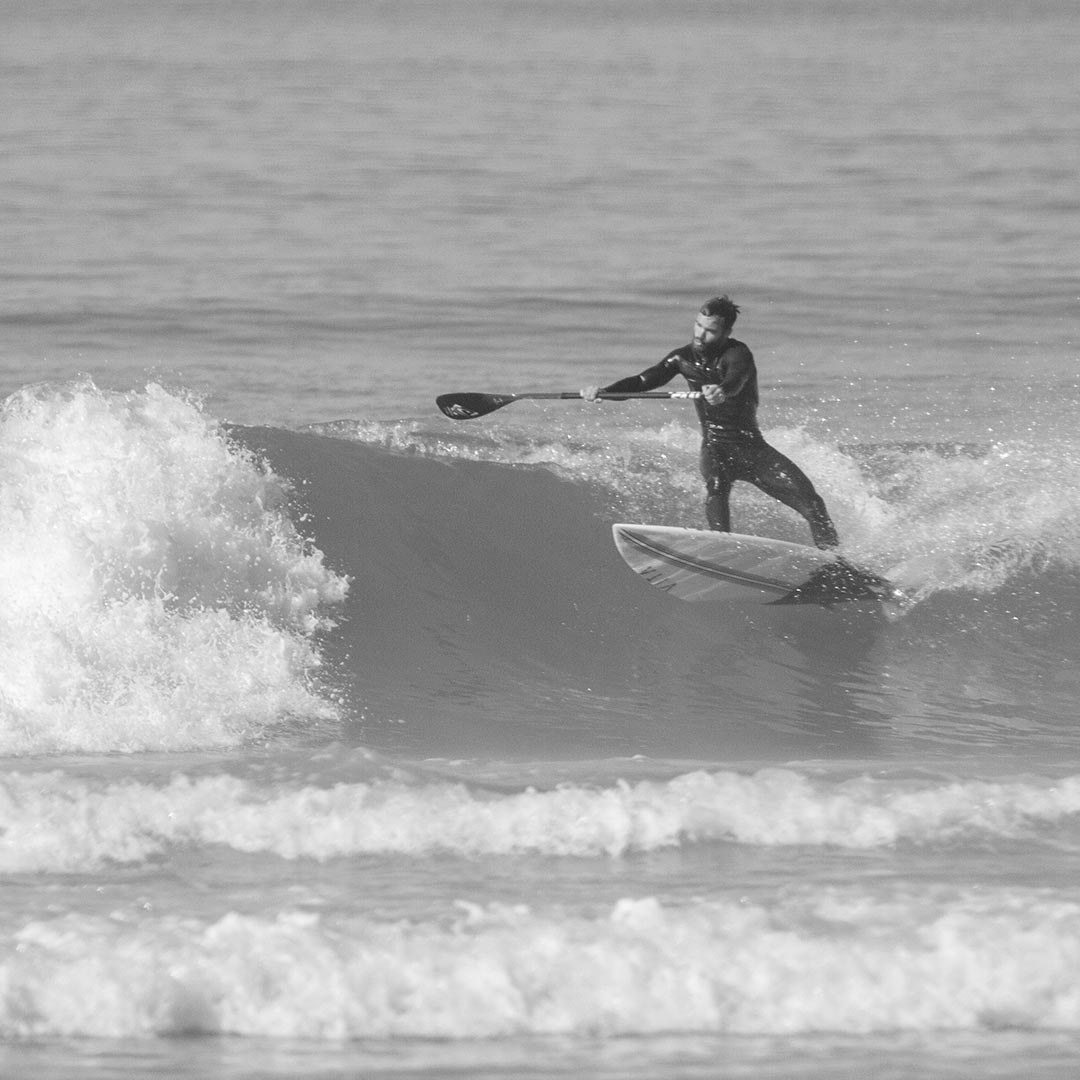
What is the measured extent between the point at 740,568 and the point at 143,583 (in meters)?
3.23

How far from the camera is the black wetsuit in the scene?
930cm

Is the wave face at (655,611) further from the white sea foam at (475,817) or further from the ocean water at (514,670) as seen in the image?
the white sea foam at (475,817)

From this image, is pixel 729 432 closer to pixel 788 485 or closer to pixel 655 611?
pixel 788 485

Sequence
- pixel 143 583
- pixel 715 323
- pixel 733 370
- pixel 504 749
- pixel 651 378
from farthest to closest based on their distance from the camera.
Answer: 1. pixel 651 378
2. pixel 733 370
3. pixel 715 323
4. pixel 143 583
5. pixel 504 749

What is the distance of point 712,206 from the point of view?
81.1ft

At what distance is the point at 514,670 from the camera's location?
9.23 metres

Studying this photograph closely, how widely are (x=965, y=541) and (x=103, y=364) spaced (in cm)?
857

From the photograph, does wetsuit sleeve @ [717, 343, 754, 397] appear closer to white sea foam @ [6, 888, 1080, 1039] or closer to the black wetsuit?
the black wetsuit

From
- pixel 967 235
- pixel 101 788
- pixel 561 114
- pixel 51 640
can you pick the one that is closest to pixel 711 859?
pixel 101 788

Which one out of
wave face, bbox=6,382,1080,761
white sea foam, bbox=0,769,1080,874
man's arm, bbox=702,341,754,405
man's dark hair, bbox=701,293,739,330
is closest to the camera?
white sea foam, bbox=0,769,1080,874

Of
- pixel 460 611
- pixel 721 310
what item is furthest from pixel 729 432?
pixel 460 611

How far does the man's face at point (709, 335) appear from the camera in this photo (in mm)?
9031

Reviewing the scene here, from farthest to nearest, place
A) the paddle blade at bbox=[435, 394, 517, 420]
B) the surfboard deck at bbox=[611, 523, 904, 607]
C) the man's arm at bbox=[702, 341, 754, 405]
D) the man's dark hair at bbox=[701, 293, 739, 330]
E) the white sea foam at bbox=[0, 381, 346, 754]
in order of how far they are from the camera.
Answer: the paddle blade at bbox=[435, 394, 517, 420] → the surfboard deck at bbox=[611, 523, 904, 607] → the man's arm at bbox=[702, 341, 754, 405] → the man's dark hair at bbox=[701, 293, 739, 330] → the white sea foam at bbox=[0, 381, 346, 754]

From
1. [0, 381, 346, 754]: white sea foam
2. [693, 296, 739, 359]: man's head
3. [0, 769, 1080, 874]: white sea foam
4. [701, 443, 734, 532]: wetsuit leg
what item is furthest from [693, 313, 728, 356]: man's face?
[0, 769, 1080, 874]: white sea foam
